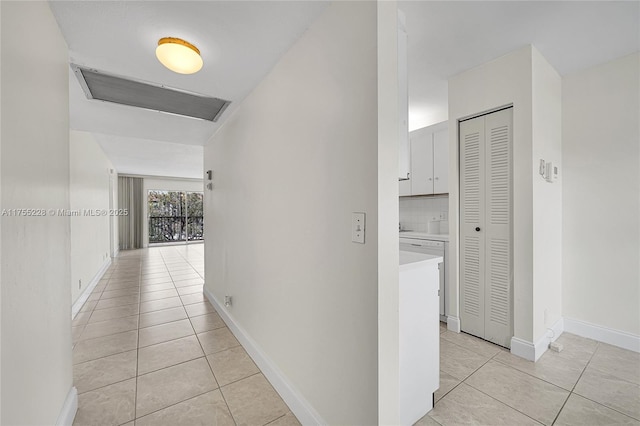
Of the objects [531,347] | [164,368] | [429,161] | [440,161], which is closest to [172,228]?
[164,368]

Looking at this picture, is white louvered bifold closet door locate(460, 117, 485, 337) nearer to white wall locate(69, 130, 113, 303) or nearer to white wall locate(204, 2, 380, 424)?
white wall locate(204, 2, 380, 424)

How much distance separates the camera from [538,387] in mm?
1768

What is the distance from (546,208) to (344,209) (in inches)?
85.5

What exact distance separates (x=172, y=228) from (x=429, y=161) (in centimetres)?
893

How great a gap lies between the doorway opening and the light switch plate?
9.44 meters

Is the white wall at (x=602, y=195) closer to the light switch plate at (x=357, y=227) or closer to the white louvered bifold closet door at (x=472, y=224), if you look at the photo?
the white louvered bifold closet door at (x=472, y=224)

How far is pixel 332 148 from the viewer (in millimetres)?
1301

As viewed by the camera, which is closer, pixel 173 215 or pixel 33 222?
pixel 33 222

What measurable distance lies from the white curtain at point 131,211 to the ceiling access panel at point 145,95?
7287 mm

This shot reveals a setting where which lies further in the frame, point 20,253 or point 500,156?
point 500,156

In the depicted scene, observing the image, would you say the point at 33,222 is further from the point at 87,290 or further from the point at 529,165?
the point at 87,290

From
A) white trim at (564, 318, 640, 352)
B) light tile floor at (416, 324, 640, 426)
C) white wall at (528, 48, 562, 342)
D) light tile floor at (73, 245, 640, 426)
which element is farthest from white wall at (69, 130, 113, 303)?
white trim at (564, 318, 640, 352)

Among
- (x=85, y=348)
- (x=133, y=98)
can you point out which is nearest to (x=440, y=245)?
(x=133, y=98)

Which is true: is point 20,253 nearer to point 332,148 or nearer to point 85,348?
point 332,148
